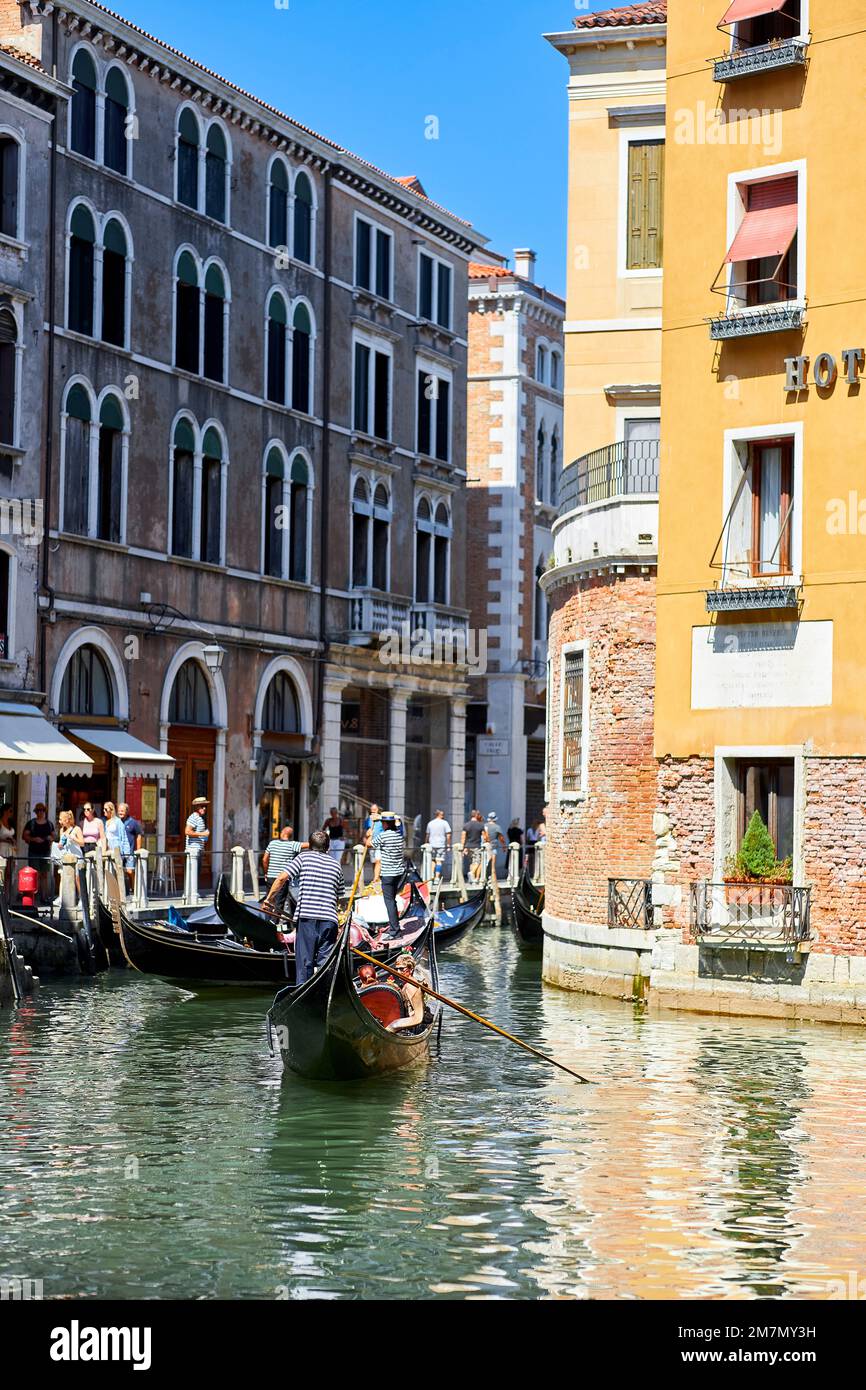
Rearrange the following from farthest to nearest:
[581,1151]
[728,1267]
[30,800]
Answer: [30,800], [581,1151], [728,1267]

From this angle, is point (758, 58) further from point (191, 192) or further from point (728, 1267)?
point (191, 192)

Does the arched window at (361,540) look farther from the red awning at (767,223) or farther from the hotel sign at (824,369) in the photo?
the hotel sign at (824,369)

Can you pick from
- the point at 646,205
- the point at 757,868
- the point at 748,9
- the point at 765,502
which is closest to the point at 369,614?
the point at 646,205

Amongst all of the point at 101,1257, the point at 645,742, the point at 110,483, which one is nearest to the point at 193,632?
the point at 110,483

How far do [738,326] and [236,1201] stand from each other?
8908 millimetres

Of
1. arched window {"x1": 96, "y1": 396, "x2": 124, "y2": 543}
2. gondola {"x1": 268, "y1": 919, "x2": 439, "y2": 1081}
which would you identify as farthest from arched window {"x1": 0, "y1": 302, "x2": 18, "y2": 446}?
gondola {"x1": 268, "y1": 919, "x2": 439, "y2": 1081}

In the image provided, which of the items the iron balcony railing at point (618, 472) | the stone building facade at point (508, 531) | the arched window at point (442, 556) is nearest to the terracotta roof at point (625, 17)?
the iron balcony railing at point (618, 472)

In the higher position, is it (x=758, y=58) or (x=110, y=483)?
(x=758, y=58)

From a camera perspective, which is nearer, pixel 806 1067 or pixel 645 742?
pixel 806 1067

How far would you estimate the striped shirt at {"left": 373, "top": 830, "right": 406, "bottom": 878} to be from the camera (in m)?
17.8

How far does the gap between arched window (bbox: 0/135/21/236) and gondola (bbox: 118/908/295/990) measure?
8.73 m

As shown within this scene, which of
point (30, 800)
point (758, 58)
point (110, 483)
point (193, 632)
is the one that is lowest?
point (30, 800)

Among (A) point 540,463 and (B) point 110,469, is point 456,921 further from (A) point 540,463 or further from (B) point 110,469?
(A) point 540,463
